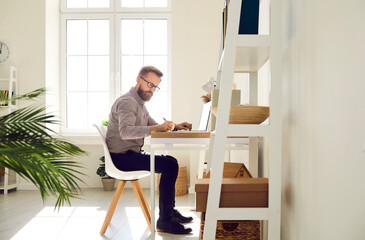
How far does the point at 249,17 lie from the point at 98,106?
414cm

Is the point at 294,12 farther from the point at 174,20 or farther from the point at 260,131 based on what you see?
the point at 174,20

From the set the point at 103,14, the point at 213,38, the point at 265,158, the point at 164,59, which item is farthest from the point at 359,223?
the point at 103,14

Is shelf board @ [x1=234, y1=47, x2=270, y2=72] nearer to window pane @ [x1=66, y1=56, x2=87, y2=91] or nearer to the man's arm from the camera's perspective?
the man's arm

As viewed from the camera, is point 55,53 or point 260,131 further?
point 55,53

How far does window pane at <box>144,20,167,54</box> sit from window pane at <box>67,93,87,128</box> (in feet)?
3.84

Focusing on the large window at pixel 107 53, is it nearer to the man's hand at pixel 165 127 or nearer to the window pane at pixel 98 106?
the window pane at pixel 98 106

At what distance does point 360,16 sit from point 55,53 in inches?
204

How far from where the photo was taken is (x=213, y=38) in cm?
516

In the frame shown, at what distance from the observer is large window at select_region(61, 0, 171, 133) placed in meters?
5.61

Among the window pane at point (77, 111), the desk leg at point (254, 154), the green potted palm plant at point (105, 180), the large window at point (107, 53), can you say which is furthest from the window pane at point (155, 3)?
the desk leg at point (254, 154)

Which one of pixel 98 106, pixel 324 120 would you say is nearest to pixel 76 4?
pixel 98 106

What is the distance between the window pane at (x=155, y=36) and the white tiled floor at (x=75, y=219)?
2.16 metres

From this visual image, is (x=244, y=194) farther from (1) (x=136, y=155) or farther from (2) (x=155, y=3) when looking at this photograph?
(2) (x=155, y=3)

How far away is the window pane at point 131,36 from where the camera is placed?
5.64 m
